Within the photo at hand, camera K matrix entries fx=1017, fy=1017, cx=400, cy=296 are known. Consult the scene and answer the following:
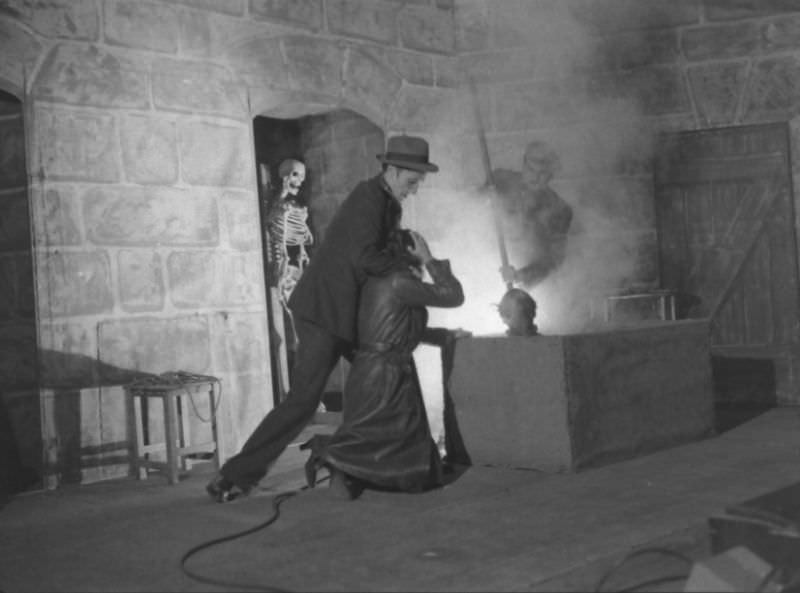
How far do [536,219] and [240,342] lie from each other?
296 cm

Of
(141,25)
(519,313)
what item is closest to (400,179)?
(519,313)

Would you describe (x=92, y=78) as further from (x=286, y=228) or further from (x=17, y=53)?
(x=286, y=228)

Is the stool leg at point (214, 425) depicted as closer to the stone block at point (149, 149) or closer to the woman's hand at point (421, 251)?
the stone block at point (149, 149)

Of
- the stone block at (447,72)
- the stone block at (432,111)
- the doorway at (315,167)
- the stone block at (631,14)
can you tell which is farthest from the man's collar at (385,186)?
the stone block at (631,14)

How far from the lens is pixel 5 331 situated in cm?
686

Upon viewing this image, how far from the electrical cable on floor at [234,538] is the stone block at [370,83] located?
12.1 feet

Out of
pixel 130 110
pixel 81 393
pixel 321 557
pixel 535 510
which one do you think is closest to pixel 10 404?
pixel 81 393

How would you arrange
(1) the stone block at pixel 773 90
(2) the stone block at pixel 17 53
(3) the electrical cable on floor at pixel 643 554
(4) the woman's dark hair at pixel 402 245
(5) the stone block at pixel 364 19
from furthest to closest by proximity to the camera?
(1) the stone block at pixel 773 90
(5) the stone block at pixel 364 19
(2) the stone block at pixel 17 53
(4) the woman's dark hair at pixel 402 245
(3) the electrical cable on floor at pixel 643 554

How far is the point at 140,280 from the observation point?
7109 millimetres

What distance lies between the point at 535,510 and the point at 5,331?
3.85 meters

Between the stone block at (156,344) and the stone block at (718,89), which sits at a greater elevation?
the stone block at (718,89)

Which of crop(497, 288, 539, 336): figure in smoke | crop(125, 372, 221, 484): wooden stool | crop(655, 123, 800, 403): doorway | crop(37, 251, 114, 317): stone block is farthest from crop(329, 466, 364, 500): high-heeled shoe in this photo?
crop(655, 123, 800, 403): doorway

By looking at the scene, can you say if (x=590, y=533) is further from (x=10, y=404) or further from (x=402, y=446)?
(x=10, y=404)

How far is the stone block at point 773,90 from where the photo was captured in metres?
8.58
